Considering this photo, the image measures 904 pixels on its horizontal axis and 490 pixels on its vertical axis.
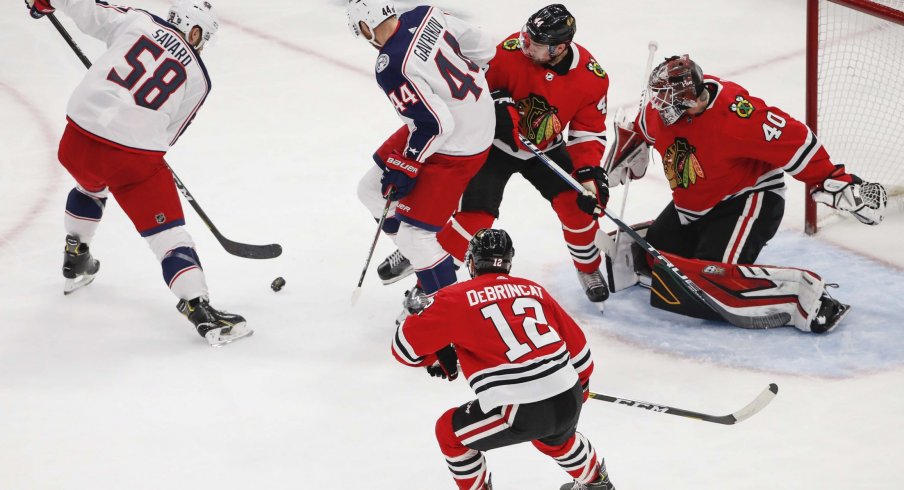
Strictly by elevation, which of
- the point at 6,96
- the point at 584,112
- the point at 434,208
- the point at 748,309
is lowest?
the point at 6,96

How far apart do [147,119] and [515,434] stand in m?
1.65

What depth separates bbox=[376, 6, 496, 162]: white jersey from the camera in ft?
10.2

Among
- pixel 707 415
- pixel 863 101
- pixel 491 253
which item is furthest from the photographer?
pixel 863 101

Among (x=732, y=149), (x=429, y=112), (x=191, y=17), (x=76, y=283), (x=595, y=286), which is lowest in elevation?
(x=76, y=283)

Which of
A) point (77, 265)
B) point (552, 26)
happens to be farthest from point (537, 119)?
point (77, 265)

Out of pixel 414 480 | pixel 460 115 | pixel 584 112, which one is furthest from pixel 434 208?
pixel 414 480

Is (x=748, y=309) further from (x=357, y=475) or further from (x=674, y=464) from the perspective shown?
(x=357, y=475)

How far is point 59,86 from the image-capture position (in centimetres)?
538

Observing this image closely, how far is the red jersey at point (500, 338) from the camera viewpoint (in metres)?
2.27

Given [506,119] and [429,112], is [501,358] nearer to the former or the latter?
[429,112]

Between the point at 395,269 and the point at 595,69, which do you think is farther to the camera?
A: the point at 395,269

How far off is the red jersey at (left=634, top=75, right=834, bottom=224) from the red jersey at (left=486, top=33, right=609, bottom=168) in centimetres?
21

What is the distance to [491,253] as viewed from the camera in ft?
7.75

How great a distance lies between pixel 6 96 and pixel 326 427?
3264mm
